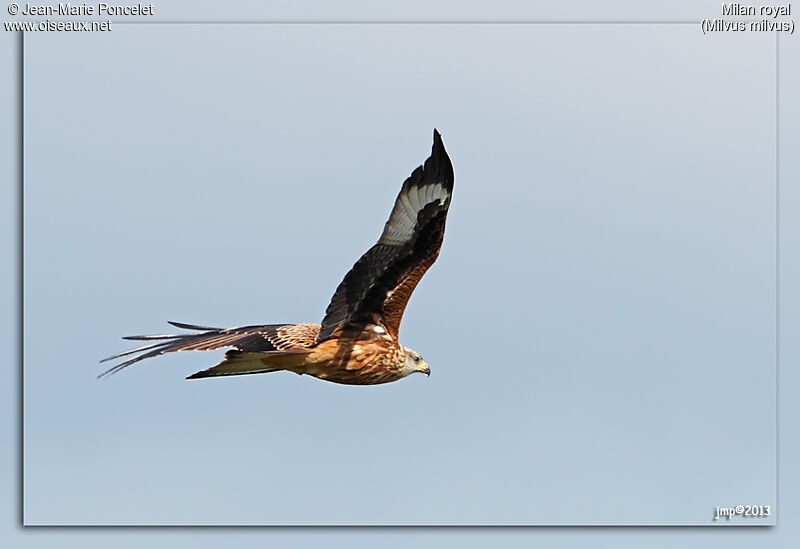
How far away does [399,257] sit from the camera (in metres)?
10.9

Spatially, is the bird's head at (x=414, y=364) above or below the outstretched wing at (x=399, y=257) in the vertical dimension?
below

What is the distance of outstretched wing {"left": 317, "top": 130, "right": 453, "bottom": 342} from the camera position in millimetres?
10656

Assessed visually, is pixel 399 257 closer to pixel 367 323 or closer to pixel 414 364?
pixel 367 323

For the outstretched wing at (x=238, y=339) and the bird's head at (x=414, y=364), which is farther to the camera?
the bird's head at (x=414, y=364)

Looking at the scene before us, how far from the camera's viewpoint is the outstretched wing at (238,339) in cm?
1031

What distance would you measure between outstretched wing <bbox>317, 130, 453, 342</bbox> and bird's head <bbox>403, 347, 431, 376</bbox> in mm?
346

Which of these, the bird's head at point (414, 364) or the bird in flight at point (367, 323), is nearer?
the bird in flight at point (367, 323)

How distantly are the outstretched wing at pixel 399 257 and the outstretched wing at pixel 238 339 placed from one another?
0.83ft

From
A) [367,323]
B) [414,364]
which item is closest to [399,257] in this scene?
[367,323]

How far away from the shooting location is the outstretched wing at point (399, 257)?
35.0ft

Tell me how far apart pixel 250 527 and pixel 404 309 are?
308 cm

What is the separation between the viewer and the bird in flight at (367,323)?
34.8ft

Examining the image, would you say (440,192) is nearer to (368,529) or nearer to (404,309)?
(404,309)

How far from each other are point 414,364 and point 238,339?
168 cm
